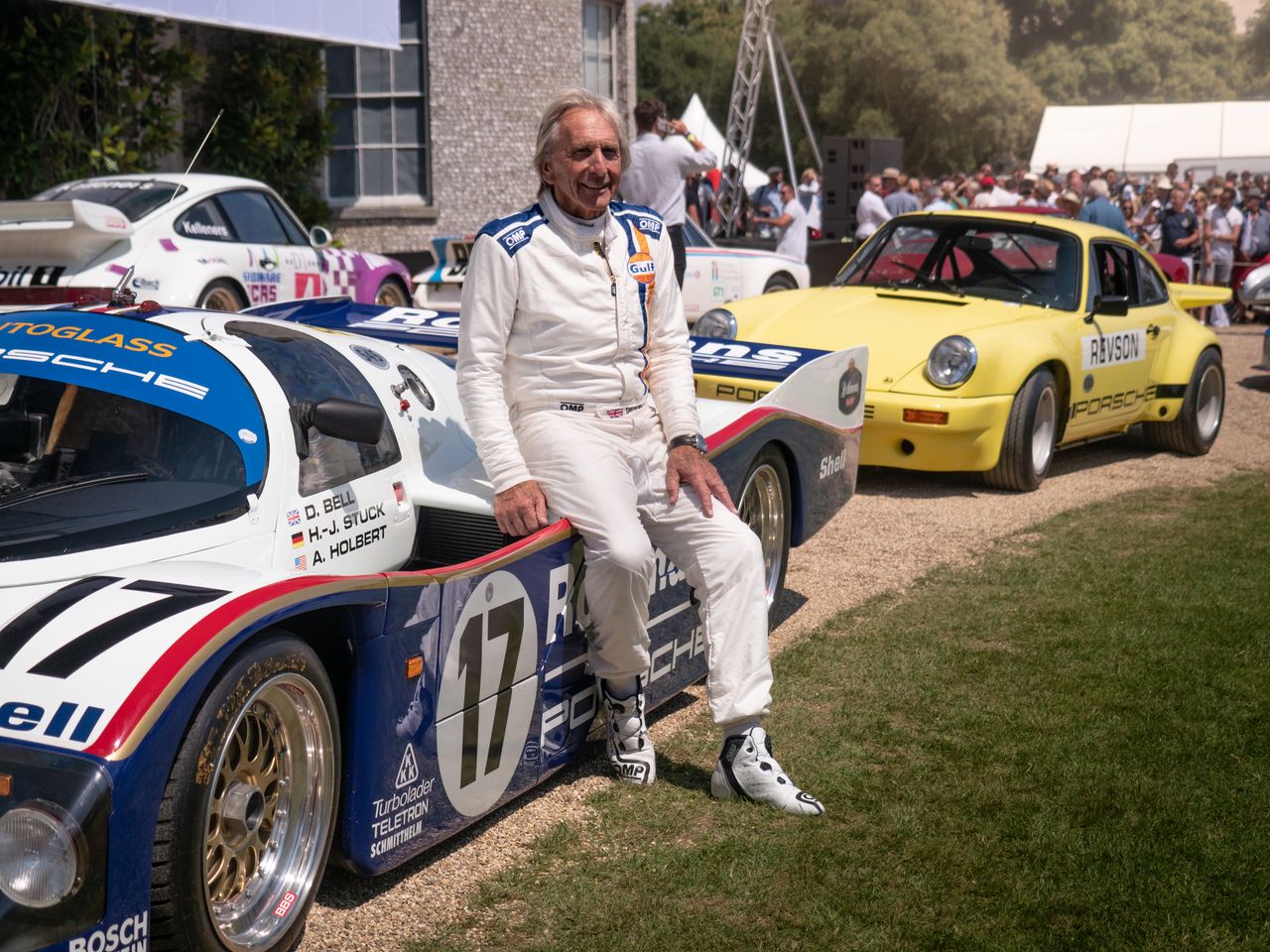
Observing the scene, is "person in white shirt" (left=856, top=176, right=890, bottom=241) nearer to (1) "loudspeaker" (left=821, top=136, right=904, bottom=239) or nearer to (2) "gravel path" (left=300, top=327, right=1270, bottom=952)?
(1) "loudspeaker" (left=821, top=136, right=904, bottom=239)

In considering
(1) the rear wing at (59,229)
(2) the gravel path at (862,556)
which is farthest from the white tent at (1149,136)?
(1) the rear wing at (59,229)

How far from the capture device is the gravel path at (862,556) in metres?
3.24

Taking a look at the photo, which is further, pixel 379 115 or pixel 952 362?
pixel 379 115

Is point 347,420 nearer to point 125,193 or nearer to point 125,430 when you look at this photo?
point 125,430

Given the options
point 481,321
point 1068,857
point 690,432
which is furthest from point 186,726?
point 1068,857

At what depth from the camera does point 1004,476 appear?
7.95 metres

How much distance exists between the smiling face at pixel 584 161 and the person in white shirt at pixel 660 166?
503cm

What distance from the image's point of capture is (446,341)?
223 inches

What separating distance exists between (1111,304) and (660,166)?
2843 millimetres

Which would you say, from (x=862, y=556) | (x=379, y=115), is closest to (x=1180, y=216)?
(x=379, y=115)

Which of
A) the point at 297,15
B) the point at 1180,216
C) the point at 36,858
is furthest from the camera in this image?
the point at 1180,216

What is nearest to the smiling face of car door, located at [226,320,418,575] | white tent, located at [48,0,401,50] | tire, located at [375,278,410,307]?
car door, located at [226,320,418,575]

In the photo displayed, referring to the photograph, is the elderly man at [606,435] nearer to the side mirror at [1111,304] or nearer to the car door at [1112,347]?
the car door at [1112,347]

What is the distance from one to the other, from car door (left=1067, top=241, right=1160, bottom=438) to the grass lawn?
8.46 ft
